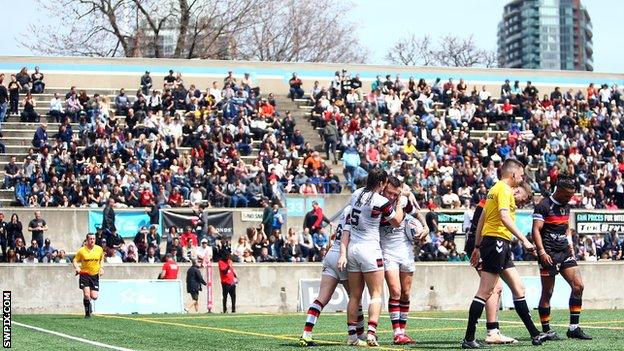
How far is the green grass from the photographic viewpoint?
16531mm

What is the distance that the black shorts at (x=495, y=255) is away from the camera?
15.5 meters

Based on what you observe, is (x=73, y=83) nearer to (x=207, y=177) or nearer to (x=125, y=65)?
(x=125, y=65)

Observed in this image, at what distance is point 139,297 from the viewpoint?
3209 cm

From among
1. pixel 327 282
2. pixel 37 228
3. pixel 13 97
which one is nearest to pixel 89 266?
pixel 37 228

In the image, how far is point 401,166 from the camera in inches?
1615

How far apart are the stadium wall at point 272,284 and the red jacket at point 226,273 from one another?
1.42 meters

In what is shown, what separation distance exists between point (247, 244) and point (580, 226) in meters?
11.1

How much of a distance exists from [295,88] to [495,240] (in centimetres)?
3354

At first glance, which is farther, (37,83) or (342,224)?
(37,83)

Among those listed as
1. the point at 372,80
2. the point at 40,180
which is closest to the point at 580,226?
the point at 372,80

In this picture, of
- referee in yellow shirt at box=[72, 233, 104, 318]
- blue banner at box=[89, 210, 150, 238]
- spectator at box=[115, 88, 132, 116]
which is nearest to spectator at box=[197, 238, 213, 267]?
blue banner at box=[89, 210, 150, 238]

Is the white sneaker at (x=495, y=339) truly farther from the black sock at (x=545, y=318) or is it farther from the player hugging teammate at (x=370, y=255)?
the black sock at (x=545, y=318)

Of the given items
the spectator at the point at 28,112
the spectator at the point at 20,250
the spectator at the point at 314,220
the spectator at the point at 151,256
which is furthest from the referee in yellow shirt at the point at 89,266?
the spectator at the point at 28,112

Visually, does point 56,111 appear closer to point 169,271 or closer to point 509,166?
point 169,271
